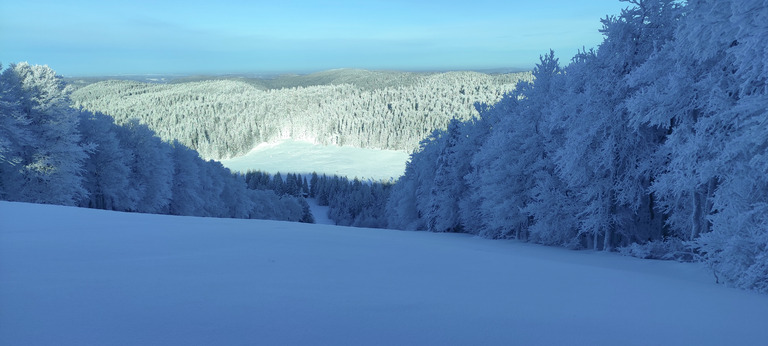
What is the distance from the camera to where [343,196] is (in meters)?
122

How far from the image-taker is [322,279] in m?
6.55

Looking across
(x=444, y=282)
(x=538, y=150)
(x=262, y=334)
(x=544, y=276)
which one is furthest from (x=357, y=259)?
(x=538, y=150)

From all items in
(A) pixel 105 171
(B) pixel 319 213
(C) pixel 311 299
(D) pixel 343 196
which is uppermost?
(C) pixel 311 299

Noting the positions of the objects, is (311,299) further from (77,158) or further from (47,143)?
(77,158)

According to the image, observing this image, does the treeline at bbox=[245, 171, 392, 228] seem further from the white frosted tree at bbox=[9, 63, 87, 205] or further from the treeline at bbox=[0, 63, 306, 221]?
the white frosted tree at bbox=[9, 63, 87, 205]

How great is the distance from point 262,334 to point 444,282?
11.4ft

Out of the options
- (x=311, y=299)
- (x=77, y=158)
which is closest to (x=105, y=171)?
(x=77, y=158)

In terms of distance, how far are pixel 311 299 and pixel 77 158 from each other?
35496 mm

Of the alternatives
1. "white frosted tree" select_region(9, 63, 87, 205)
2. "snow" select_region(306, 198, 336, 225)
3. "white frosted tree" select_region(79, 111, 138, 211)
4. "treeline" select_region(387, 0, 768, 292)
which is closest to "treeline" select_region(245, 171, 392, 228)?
"snow" select_region(306, 198, 336, 225)

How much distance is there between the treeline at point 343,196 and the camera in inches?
3545

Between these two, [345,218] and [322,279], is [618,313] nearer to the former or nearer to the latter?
[322,279]

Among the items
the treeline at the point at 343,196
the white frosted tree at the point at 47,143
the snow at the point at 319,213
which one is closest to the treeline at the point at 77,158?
the white frosted tree at the point at 47,143

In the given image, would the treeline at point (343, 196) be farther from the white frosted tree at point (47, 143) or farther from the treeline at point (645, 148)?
the white frosted tree at point (47, 143)

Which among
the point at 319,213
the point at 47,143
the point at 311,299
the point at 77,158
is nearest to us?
the point at 311,299
